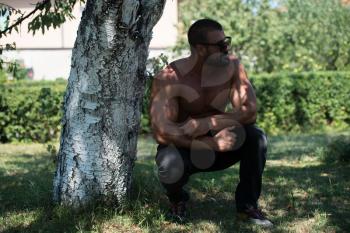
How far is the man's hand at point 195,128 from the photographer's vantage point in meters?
4.43

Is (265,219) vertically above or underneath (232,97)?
underneath

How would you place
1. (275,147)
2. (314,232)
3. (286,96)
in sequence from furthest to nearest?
(286,96), (275,147), (314,232)

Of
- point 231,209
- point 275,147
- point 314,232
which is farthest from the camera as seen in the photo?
point 275,147

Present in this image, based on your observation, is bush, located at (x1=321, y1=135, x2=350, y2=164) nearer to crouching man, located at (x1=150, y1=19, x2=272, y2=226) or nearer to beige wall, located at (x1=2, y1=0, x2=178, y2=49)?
crouching man, located at (x1=150, y1=19, x2=272, y2=226)

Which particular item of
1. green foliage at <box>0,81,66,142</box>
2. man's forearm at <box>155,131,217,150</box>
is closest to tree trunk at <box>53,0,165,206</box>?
man's forearm at <box>155,131,217,150</box>

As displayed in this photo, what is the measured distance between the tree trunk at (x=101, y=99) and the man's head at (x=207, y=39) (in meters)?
0.39

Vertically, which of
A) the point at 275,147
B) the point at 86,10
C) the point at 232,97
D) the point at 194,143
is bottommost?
the point at 275,147

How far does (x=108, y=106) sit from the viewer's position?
455 cm

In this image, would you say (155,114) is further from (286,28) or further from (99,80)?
(286,28)

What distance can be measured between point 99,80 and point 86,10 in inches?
20.4

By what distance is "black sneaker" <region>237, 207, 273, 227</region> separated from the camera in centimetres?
447

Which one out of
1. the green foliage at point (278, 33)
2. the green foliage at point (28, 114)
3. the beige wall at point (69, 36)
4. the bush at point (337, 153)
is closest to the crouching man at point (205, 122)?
the bush at point (337, 153)

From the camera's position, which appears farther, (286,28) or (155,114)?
(286,28)

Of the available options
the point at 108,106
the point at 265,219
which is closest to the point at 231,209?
the point at 265,219
